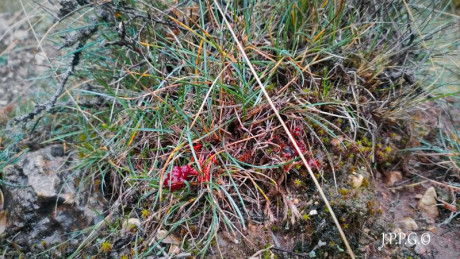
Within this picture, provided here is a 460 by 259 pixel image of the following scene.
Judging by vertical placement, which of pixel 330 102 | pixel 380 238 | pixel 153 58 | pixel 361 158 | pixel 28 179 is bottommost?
pixel 380 238

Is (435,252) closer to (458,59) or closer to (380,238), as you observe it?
(380,238)

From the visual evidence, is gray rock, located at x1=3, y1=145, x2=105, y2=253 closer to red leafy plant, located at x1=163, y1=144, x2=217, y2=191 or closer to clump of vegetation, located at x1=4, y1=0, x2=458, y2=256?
clump of vegetation, located at x1=4, y1=0, x2=458, y2=256

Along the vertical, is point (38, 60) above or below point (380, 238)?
above

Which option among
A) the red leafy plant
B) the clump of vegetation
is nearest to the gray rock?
the clump of vegetation

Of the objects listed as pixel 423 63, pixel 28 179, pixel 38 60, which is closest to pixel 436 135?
pixel 423 63

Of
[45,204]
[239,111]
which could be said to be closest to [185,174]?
[239,111]

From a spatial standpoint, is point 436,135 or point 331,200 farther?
point 436,135

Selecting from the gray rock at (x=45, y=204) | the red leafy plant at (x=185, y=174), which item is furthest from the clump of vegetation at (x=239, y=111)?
the gray rock at (x=45, y=204)

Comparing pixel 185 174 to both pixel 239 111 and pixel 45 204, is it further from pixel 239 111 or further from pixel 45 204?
pixel 45 204
